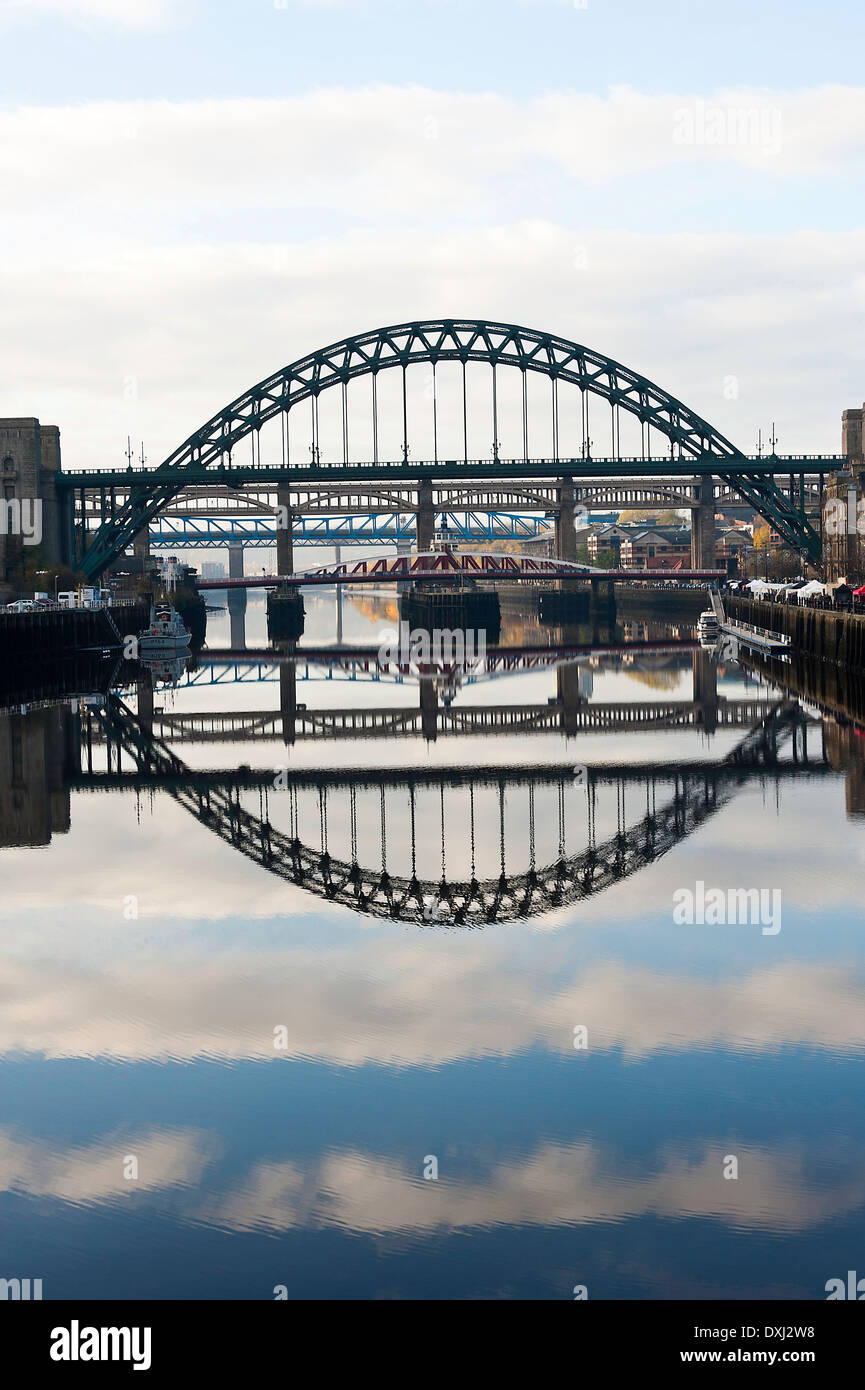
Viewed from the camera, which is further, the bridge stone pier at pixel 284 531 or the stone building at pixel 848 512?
the bridge stone pier at pixel 284 531

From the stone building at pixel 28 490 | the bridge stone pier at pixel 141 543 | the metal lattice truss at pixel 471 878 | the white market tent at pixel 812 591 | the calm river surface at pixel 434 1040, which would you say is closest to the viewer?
the calm river surface at pixel 434 1040

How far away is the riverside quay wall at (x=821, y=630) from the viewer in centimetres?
6854

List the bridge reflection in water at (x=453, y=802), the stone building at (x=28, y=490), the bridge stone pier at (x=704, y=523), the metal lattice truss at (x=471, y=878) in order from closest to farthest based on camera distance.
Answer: the metal lattice truss at (x=471, y=878) → the bridge reflection in water at (x=453, y=802) → the stone building at (x=28, y=490) → the bridge stone pier at (x=704, y=523)

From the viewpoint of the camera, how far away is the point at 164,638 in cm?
10400

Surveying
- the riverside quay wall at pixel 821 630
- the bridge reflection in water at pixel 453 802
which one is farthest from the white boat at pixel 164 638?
the riverside quay wall at pixel 821 630

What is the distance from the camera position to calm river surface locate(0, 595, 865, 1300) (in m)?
12.6

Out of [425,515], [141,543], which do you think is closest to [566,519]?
[425,515]

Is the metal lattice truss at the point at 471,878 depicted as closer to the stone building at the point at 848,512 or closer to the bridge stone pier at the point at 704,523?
the stone building at the point at 848,512

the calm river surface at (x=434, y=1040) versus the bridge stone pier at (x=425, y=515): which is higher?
the bridge stone pier at (x=425, y=515)

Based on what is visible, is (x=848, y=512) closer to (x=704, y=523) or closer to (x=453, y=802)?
(x=704, y=523)

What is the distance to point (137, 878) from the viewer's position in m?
28.5

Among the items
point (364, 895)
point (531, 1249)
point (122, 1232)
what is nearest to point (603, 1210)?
point (531, 1249)

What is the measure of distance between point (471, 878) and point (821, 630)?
2119 inches

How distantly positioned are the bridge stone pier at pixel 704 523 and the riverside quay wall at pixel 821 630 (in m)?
51.2
